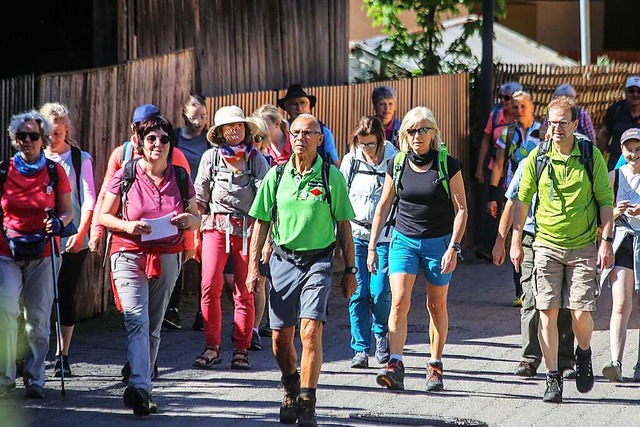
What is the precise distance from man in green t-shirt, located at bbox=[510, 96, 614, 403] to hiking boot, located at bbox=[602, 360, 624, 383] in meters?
0.44

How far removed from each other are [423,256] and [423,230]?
18cm

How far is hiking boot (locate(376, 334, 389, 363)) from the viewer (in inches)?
352

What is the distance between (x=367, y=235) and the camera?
891cm

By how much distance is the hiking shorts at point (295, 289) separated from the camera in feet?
22.8

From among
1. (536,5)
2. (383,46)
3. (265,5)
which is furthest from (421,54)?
(536,5)

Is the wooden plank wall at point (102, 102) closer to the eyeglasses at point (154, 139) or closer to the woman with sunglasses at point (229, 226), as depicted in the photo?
the woman with sunglasses at point (229, 226)

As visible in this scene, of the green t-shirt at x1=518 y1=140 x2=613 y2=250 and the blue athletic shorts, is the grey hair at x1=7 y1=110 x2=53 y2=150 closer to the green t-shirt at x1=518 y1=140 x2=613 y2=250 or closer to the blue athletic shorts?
the blue athletic shorts

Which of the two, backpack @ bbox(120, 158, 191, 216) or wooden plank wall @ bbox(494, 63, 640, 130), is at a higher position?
wooden plank wall @ bbox(494, 63, 640, 130)

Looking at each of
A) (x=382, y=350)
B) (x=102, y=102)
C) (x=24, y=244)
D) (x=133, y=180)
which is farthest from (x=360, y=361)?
(x=102, y=102)

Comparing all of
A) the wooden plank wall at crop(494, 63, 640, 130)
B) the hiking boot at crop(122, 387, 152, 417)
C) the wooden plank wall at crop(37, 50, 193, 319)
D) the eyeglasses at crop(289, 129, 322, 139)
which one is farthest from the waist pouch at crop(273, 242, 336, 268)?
the wooden plank wall at crop(494, 63, 640, 130)

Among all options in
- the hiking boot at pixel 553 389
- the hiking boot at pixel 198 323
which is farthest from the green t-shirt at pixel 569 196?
the hiking boot at pixel 198 323

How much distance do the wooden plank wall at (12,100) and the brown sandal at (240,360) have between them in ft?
7.82

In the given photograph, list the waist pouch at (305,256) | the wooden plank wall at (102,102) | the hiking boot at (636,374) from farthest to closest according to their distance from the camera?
the wooden plank wall at (102,102) → the hiking boot at (636,374) → the waist pouch at (305,256)

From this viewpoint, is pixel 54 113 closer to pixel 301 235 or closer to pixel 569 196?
pixel 301 235
